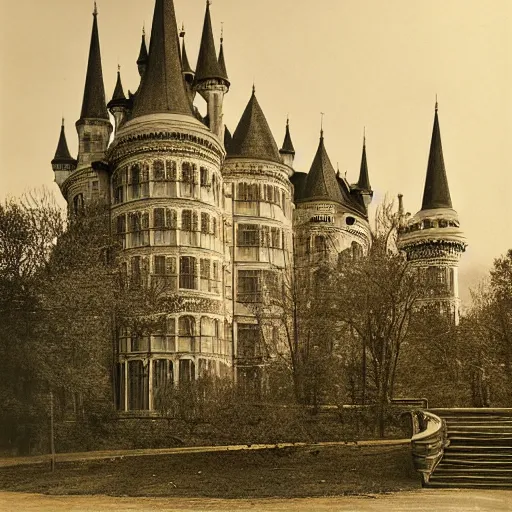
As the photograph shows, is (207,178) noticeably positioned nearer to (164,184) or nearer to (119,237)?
(164,184)

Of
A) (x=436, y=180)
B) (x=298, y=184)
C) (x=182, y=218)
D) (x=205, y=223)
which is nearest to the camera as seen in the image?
(x=436, y=180)

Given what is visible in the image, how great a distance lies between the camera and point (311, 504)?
14.9 metres

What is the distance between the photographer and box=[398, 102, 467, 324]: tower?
26547 millimetres

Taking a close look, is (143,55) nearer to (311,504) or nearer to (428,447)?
(428,447)

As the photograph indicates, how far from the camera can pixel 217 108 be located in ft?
107

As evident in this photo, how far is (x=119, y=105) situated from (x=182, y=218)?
17.6 feet

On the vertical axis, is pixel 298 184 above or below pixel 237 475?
above

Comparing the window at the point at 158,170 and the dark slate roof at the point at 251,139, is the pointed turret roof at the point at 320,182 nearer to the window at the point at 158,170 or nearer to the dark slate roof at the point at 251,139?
the dark slate roof at the point at 251,139

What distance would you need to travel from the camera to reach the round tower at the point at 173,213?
27.9 meters

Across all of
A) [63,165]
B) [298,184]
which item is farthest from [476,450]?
[298,184]

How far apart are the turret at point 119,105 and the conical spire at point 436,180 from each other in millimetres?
10550

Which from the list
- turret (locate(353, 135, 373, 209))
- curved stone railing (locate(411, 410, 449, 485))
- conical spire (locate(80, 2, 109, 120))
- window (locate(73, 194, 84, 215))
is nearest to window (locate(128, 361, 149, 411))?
window (locate(73, 194, 84, 215))

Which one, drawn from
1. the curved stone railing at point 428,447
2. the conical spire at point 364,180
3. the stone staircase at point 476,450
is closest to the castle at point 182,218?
the conical spire at point 364,180

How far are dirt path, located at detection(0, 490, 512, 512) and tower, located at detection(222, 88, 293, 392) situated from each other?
52.7ft
